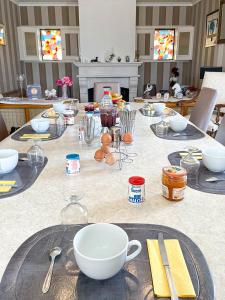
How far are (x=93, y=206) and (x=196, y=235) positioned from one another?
319 millimetres

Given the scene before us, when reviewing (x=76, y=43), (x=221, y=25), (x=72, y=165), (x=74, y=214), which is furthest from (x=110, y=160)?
(x=76, y=43)

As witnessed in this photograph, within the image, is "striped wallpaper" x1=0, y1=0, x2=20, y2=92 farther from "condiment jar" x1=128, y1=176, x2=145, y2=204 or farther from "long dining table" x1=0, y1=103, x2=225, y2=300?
"condiment jar" x1=128, y1=176, x2=145, y2=204

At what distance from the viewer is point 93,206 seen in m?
0.87

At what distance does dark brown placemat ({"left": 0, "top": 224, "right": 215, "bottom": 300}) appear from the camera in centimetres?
53

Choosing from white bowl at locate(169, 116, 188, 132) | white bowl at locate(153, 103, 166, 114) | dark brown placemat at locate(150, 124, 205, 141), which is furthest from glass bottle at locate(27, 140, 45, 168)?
white bowl at locate(153, 103, 166, 114)

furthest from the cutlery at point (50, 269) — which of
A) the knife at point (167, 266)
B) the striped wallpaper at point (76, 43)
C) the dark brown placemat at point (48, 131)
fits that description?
the striped wallpaper at point (76, 43)

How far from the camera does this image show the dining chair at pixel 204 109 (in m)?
2.22

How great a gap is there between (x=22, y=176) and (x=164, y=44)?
5901 millimetres

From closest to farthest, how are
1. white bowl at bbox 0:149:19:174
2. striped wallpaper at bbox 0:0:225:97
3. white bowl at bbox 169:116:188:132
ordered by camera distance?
white bowl at bbox 0:149:19:174 → white bowl at bbox 169:116:188:132 → striped wallpaper at bbox 0:0:225:97

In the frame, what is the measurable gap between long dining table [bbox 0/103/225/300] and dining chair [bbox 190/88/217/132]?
1083mm

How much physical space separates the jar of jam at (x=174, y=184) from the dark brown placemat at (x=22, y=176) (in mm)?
491

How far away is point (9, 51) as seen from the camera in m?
5.51

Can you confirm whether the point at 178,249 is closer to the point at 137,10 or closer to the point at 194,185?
the point at 194,185

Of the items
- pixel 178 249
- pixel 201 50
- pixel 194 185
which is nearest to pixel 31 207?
pixel 178 249
